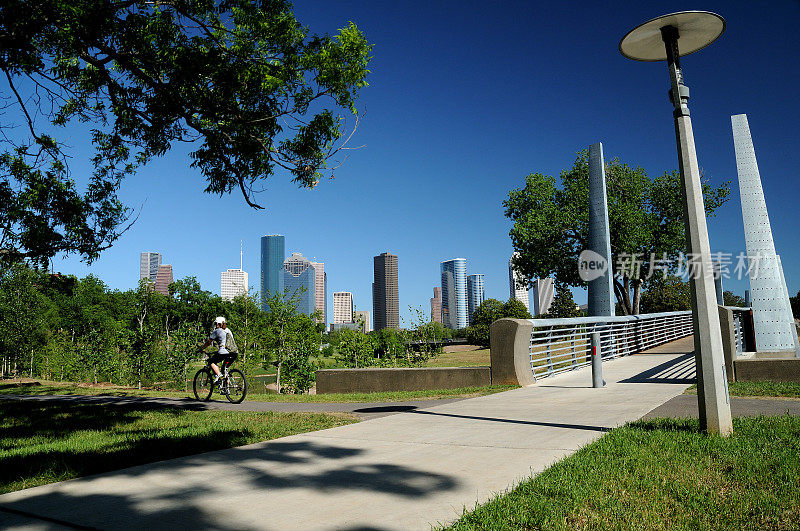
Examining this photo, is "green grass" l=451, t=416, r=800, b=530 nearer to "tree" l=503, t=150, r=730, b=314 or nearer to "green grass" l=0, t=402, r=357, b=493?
"green grass" l=0, t=402, r=357, b=493

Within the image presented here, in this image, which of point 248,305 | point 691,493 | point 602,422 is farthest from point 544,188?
point 691,493

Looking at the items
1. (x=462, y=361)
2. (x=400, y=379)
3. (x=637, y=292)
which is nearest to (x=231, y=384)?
(x=400, y=379)

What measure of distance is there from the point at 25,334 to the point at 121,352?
5204 millimetres

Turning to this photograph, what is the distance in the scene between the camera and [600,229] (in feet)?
78.4

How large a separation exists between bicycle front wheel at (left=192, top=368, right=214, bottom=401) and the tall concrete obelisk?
1851 cm

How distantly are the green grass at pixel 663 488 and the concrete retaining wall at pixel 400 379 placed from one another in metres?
7.07

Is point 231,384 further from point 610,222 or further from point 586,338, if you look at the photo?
point 610,222

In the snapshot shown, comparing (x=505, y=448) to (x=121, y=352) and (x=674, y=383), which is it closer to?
(x=674, y=383)

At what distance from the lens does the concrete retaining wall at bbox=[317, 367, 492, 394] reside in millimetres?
12391

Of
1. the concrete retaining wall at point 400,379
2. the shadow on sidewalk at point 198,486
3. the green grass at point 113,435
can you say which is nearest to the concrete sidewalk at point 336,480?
the shadow on sidewalk at point 198,486

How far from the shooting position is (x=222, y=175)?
10742 millimetres

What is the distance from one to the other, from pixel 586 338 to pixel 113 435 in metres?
14.3

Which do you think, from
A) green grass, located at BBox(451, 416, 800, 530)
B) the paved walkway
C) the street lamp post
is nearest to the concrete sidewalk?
green grass, located at BBox(451, 416, 800, 530)

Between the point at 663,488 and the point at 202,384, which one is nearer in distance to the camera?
the point at 663,488
